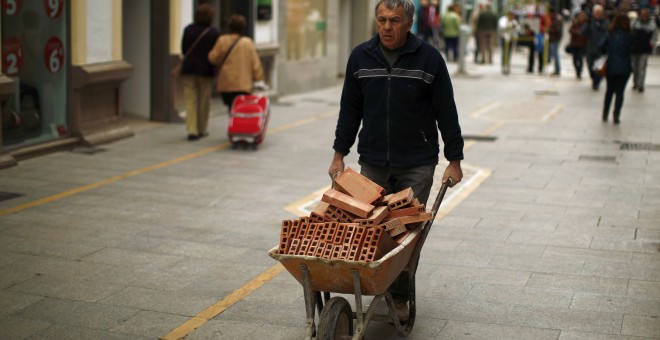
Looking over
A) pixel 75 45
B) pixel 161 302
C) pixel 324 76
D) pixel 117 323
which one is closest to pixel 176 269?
pixel 161 302

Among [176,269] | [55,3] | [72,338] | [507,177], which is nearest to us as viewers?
[72,338]

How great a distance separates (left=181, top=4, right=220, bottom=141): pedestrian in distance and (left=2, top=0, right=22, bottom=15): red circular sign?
8.17 ft

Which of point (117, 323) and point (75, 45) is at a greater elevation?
point (75, 45)

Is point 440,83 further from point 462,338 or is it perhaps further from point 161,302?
point 161,302

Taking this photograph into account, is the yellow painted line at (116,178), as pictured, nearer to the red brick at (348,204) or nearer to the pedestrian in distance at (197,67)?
the pedestrian in distance at (197,67)

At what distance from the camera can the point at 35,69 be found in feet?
42.3

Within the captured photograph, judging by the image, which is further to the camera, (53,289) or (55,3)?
(55,3)

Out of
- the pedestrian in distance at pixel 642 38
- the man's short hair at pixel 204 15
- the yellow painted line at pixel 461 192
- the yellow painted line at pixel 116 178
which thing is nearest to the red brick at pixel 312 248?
the yellow painted line at pixel 461 192

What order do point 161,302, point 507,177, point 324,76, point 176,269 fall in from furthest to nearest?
point 324,76
point 507,177
point 176,269
point 161,302

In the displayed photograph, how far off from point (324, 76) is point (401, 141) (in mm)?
17535

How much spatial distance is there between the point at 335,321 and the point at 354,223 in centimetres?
53

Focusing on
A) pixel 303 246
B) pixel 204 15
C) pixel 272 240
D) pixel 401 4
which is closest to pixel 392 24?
pixel 401 4

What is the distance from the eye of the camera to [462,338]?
6.22m

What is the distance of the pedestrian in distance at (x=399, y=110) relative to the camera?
6.14 m
